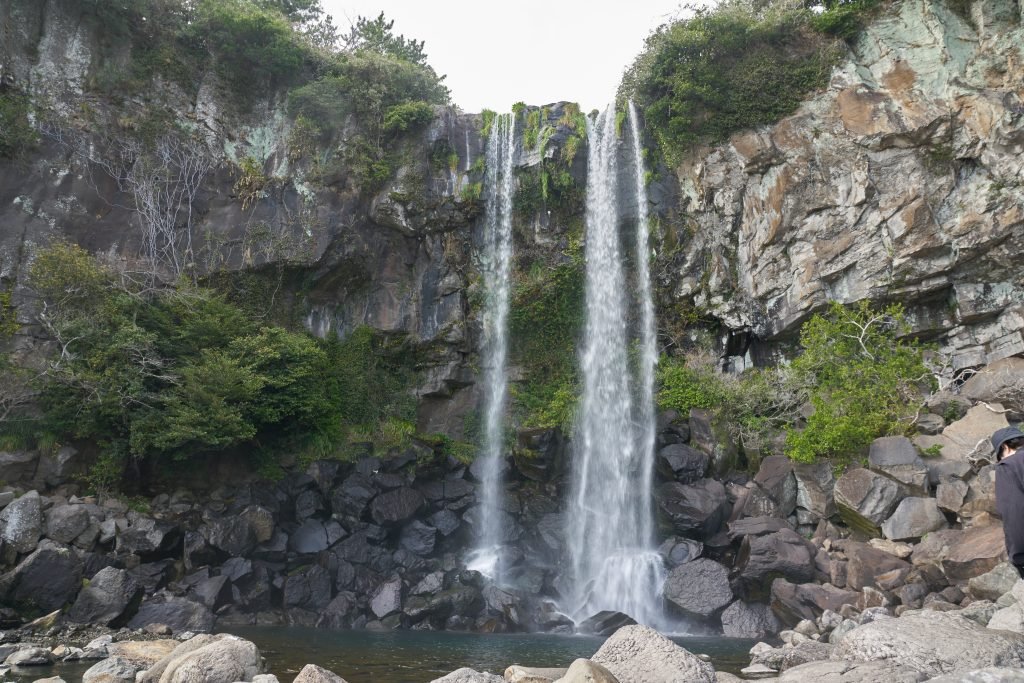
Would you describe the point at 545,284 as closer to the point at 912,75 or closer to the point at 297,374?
the point at 297,374

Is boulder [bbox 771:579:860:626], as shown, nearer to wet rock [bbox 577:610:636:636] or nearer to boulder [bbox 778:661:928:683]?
wet rock [bbox 577:610:636:636]

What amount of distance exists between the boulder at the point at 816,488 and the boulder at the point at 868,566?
71.5 inches

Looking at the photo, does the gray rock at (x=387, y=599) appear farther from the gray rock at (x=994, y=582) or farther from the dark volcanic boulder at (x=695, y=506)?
the gray rock at (x=994, y=582)

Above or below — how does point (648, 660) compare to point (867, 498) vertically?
below

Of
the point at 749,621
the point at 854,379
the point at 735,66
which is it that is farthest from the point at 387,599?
the point at 735,66

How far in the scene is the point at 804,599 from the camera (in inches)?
501

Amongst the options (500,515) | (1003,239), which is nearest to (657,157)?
(1003,239)

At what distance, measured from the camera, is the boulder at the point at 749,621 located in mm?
13000

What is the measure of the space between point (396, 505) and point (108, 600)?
6759mm

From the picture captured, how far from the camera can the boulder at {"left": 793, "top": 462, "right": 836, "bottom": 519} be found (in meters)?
14.8

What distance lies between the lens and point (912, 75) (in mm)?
18219

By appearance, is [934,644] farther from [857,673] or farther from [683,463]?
[683,463]

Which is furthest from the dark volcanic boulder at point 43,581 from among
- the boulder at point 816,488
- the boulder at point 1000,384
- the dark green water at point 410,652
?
the boulder at point 1000,384

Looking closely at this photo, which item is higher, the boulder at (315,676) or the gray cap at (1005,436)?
the gray cap at (1005,436)
